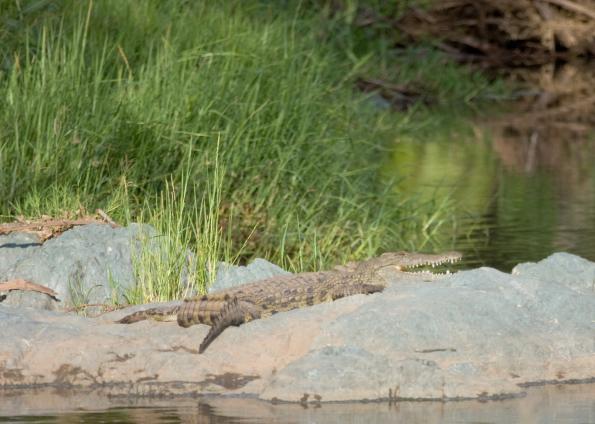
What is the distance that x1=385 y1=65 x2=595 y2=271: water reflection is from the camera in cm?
1027

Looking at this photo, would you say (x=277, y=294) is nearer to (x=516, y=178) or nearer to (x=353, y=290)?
(x=353, y=290)

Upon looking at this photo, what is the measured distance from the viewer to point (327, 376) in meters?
5.59

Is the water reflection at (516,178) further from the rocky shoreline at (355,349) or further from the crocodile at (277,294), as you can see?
the rocky shoreline at (355,349)

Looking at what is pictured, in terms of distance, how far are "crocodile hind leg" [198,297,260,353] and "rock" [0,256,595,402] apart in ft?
0.12

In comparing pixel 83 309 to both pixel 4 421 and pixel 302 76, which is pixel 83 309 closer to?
pixel 4 421

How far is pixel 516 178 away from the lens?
14.1 meters

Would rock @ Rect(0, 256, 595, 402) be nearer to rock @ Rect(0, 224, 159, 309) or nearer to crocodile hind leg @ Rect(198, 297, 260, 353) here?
crocodile hind leg @ Rect(198, 297, 260, 353)

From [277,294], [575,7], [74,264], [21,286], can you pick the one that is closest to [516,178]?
[74,264]

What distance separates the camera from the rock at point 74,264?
7.36 metres

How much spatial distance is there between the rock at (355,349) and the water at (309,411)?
0.10m

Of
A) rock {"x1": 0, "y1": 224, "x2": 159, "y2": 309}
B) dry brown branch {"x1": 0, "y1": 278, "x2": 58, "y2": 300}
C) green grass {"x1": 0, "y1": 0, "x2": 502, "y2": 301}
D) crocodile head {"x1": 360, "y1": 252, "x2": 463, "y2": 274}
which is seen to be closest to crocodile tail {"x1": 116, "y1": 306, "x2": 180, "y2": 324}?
green grass {"x1": 0, "y1": 0, "x2": 502, "y2": 301}

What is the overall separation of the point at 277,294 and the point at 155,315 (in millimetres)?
564

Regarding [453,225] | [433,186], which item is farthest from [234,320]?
[433,186]

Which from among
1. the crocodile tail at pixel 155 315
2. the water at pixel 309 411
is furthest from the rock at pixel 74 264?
the water at pixel 309 411
